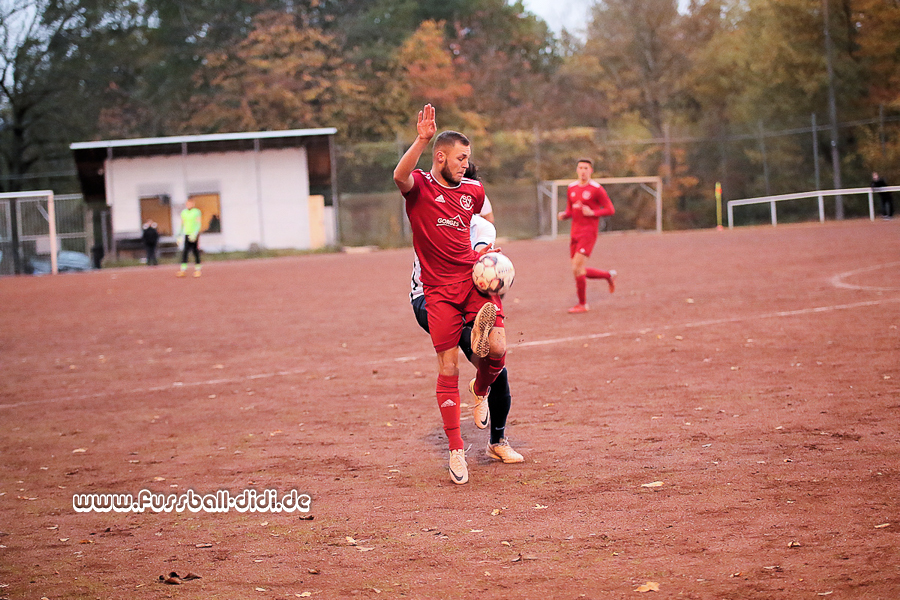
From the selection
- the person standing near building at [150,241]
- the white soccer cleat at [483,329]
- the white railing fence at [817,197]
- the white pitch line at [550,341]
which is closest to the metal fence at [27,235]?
the person standing near building at [150,241]

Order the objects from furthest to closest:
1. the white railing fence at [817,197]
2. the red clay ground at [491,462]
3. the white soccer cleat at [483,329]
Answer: the white railing fence at [817,197] < the white soccer cleat at [483,329] < the red clay ground at [491,462]

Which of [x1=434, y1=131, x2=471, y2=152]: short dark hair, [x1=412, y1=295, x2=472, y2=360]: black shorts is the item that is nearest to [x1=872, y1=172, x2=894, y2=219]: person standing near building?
[x1=412, y1=295, x2=472, y2=360]: black shorts

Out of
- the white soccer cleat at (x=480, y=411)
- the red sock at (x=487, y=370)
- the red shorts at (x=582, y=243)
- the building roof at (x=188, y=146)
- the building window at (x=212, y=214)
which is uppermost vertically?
the building roof at (x=188, y=146)

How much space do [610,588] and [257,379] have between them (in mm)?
6285

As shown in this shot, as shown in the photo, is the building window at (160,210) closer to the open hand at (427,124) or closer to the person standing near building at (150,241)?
the person standing near building at (150,241)

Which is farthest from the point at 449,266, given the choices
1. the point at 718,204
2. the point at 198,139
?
the point at 718,204

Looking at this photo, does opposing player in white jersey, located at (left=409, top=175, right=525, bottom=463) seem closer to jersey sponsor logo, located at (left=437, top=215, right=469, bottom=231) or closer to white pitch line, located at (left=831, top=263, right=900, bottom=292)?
jersey sponsor logo, located at (left=437, top=215, right=469, bottom=231)

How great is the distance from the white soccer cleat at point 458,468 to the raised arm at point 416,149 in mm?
1538

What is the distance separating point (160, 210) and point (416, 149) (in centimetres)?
3421

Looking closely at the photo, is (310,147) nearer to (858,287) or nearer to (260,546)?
(858,287)

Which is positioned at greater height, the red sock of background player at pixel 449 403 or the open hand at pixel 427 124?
the open hand at pixel 427 124

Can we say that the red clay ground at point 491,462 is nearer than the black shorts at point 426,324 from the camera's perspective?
Yes

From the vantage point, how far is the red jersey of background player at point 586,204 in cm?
1300

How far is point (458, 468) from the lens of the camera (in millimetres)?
5453
